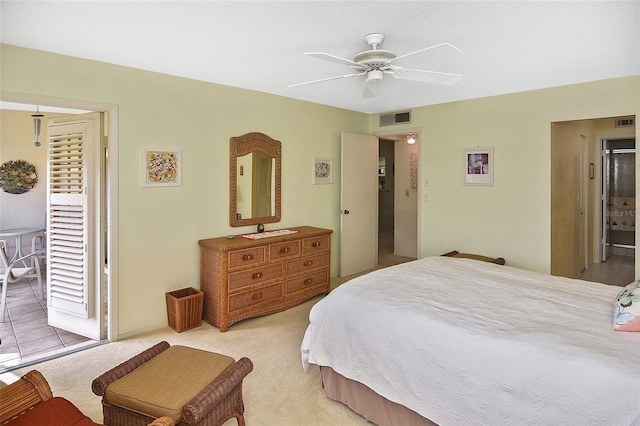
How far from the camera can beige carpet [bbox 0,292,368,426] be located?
2.35 meters

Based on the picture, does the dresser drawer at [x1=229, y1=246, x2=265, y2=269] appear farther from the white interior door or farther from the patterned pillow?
the patterned pillow

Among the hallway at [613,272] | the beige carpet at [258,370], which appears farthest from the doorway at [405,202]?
the beige carpet at [258,370]

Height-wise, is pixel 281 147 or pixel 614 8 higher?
pixel 614 8

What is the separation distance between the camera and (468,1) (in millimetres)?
2107

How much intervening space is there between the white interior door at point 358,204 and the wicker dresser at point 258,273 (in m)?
0.91

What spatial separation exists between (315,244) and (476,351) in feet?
9.19

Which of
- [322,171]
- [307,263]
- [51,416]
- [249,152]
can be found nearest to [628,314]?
[51,416]

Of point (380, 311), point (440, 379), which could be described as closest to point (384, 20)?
point (380, 311)

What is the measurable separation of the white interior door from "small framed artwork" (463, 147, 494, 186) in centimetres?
144

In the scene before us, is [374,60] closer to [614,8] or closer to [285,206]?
[614,8]

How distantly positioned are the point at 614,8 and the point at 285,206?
3.52 metres

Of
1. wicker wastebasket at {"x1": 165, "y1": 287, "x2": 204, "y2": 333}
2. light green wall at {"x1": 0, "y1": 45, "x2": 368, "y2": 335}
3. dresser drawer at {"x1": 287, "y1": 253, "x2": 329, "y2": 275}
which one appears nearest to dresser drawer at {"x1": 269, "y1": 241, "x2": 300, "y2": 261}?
dresser drawer at {"x1": 287, "y1": 253, "x2": 329, "y2": 275}

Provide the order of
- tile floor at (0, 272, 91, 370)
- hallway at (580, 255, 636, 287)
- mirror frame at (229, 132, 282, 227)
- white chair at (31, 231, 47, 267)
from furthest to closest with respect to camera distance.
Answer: white chair at (31, 231, 47, 267)
hallway at (580, 255, 636, 287)
mirror frame at (229, 132, 282, 227)
tile floor at (0, 272, 91, 370)

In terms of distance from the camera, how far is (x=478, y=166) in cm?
467
